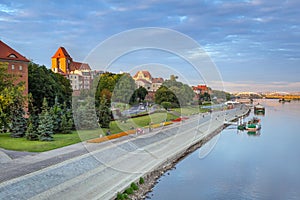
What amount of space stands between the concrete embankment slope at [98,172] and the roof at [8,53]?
1594 centimetres

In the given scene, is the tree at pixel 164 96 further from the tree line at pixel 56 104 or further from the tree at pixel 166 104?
the tree at pixel 166 104

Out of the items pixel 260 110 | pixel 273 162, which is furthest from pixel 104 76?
pixel 260 110

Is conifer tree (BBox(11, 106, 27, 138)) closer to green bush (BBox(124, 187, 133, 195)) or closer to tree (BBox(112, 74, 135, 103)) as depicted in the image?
green bush (BBox(124, 187, 133, 195))

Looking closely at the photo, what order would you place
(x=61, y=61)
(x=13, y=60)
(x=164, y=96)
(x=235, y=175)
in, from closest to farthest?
(x=235, y=175)
(x=13, y=60)
(x=164, y=96)
(x=61, y=61)

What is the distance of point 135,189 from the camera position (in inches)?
494

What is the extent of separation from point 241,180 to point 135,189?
260 inches

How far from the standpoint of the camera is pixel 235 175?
17.6m

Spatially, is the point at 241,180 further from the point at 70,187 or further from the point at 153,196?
the point at 70,187

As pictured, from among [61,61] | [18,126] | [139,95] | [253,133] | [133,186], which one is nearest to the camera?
[133,186]

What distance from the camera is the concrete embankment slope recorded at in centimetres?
1052

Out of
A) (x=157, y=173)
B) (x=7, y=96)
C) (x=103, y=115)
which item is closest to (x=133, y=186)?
(x=157, y=173)

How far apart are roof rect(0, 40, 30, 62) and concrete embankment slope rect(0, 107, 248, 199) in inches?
627

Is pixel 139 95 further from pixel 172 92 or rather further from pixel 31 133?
pixel 31 133

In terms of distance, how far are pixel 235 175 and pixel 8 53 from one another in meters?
23.7
